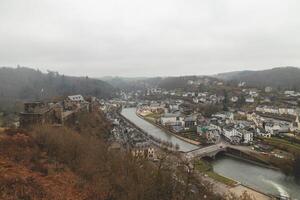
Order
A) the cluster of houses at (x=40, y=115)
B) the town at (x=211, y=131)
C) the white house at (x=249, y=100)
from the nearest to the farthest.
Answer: the cluster of houses at (x=40, y=115) < the town at (x=211, y=131) < the white house at (x=249, y=100)

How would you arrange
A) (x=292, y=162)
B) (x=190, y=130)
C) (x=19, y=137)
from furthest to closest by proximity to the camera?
1. (x=190, y=130)
2. (x=292, y=162)
3. (x=19, y=137)

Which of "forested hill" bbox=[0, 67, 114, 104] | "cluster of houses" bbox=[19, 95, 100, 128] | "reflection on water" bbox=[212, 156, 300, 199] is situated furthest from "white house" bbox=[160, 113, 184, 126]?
"forested hill" bbox=[0, 67, 114, 104]

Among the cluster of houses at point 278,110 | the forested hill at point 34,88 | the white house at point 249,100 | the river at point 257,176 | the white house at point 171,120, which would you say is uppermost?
the forested hill at point 34,88

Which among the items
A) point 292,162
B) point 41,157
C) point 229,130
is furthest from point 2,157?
point 229,130

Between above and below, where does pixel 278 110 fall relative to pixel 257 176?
above

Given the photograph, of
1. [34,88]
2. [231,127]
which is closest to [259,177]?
[231,127]

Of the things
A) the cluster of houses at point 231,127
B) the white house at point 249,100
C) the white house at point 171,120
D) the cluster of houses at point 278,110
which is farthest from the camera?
the white house at point 249,100

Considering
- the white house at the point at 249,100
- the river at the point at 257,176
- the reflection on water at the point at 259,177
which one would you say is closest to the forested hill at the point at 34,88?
the white house at the point at 249,100

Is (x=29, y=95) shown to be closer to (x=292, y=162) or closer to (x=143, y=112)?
(x=143, y=112)

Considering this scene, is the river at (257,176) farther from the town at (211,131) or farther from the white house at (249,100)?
the white house at (249,100)

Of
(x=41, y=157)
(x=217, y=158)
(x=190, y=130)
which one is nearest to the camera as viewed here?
(x=41, y=157)

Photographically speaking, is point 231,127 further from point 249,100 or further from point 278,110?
point 249,100
